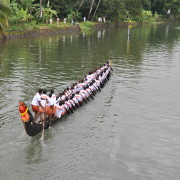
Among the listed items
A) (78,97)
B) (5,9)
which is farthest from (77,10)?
(78,97)

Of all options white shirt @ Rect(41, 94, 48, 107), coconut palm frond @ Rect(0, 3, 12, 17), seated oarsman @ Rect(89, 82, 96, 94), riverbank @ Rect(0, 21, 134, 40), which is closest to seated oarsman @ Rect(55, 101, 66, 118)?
white shirt @ Rect(41, 94, 48, 107)

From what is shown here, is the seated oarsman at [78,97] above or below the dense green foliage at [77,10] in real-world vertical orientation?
below

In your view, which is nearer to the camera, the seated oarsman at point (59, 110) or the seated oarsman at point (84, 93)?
the seated oarsman at point (59, 110)

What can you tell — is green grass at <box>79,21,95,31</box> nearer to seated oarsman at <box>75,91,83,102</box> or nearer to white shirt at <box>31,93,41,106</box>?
seated oarsman at <box>75,91,83,102</box>

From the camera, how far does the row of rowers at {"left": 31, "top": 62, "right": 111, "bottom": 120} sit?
13281mm

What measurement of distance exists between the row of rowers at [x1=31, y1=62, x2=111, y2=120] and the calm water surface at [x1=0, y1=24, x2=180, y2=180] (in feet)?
2.01

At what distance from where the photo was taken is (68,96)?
15766 millimetres

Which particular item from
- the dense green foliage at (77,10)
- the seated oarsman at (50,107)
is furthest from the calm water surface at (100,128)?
the dense green foliage at (77,10)

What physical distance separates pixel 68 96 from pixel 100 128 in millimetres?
2770

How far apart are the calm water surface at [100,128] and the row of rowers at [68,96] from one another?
0.61m

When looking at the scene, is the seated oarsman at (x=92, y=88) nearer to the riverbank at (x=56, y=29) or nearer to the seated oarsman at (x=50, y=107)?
the seated oarsman at (x=50, y=107)

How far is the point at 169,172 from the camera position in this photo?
35.6ft

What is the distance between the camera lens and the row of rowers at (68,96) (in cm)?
1328

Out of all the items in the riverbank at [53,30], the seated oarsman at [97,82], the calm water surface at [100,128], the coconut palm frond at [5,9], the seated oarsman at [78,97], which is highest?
the coconut palm frond at [5,9]
